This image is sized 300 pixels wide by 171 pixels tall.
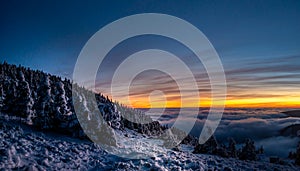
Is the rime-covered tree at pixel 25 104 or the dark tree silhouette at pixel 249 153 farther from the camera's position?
the dark tree silhouette at pixel 249 153

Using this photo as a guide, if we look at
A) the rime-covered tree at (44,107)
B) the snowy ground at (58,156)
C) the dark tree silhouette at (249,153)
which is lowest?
the dark tree silhouette at (249,153)

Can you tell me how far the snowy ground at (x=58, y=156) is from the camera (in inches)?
717

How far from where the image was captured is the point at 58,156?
21500 millimetres

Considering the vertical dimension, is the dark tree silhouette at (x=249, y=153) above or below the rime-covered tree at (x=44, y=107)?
below

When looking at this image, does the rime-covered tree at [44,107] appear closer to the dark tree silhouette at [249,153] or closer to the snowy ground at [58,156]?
the snowy ground at [58,156]

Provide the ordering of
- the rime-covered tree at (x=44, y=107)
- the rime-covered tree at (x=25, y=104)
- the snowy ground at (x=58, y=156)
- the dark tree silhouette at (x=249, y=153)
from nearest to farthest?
1. the snowy ground at (x=58, y=156)
2. the rime-covered tree at (x=44, y=107)
3. the rime-covered tree at (x=25, y=104)
4. the dark tree silhouette at (x=249, y=153)

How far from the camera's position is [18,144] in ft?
70.0

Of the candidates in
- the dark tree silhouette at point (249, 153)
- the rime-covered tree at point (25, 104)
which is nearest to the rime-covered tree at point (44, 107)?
the rime-covered tree at point (25, 104)

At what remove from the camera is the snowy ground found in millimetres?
18222

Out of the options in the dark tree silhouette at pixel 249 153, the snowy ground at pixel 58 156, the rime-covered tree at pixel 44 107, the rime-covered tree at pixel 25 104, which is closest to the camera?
the snowy ground at pixel 58 156

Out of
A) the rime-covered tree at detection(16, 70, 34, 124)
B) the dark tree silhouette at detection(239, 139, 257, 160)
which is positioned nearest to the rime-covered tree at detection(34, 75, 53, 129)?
the rime-covered tree at detection(16, 70, 34, 124)

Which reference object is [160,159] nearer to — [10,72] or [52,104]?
[52,104]

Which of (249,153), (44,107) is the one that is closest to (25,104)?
(44,107)

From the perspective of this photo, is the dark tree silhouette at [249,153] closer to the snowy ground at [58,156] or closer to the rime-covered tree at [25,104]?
the snowy ground at [58,156]
